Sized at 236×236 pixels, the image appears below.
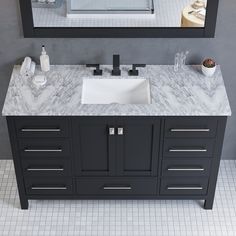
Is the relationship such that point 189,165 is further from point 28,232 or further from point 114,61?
point 28,232

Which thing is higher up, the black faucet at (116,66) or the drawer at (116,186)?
the black faucet at (116,66)

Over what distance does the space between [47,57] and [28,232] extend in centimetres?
128

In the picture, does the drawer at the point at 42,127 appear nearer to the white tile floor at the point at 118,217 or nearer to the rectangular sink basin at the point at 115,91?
the rectangular sink basin at the point at 115,91

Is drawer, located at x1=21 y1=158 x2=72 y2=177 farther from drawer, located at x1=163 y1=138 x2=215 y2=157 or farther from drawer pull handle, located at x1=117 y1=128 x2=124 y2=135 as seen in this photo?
drawer, located at x1=163 y1=138 x2=215 y2=157

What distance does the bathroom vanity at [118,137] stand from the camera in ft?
10.8

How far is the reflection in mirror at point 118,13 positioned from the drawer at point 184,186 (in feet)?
3.62

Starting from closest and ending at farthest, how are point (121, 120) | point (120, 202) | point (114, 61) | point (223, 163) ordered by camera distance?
point (121, 120) → point (114, 61) → point (120, 202) → point (223, 163)

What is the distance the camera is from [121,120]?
10.8ft

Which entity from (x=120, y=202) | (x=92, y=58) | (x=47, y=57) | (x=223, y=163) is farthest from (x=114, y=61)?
(x=223, y=163)

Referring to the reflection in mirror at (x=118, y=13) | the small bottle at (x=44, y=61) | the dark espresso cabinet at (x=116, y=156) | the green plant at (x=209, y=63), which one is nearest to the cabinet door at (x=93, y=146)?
the dark espresso cabinet at (x=116, y=156)

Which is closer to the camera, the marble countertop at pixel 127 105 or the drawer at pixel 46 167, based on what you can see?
the marble countertop at pixel 127 105

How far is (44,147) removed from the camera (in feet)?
11.4

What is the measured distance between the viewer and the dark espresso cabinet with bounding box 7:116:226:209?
3.33 meters

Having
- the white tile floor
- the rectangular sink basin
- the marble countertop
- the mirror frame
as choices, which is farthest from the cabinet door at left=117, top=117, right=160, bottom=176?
the mirror frame
